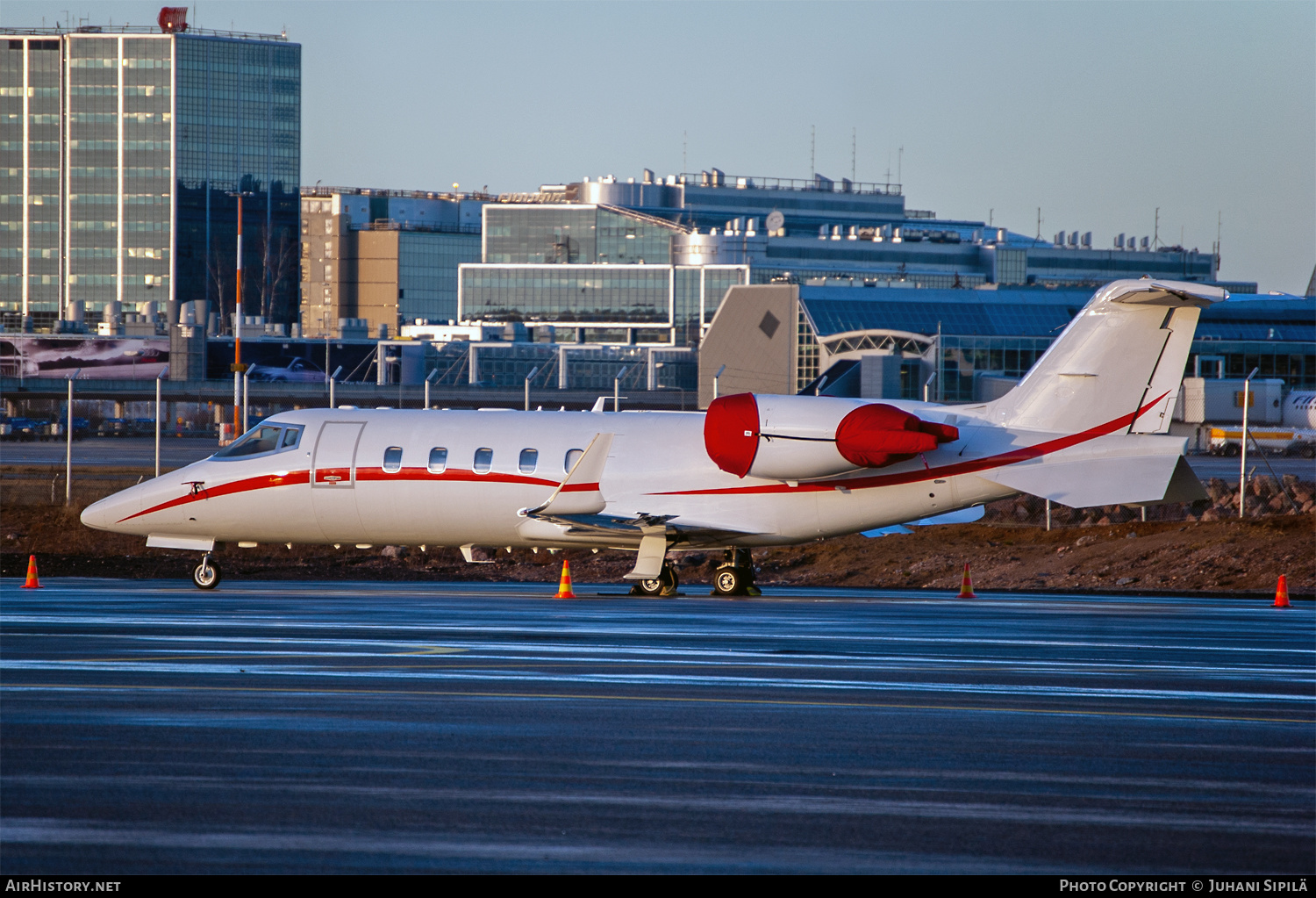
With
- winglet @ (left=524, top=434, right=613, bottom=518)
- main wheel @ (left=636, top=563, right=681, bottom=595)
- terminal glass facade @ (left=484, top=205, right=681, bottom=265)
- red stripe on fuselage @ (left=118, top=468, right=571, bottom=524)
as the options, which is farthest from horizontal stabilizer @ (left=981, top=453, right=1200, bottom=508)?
terminal glass facade @ (left=484, top=205, right=681, bottom=265)

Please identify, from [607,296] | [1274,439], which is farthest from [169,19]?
[1274,439]

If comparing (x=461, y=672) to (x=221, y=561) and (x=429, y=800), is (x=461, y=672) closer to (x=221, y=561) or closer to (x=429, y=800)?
(x=429, y=800)

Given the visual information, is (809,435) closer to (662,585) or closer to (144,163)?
(662,585)

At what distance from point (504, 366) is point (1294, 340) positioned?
50.3 metres

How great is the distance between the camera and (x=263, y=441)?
80.4 feet

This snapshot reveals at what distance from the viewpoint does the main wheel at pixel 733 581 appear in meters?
23.9

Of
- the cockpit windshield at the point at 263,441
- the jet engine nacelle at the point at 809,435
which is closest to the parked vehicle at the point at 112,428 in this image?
the cockpit windshield at the point at 263,441

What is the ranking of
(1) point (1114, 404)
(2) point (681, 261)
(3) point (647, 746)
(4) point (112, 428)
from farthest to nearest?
1. (2) point (681, 261)
2. (4) point (112, 428)
3. (1) point (1114, 404)
4. (3) point (647, 746)

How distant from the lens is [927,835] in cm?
865

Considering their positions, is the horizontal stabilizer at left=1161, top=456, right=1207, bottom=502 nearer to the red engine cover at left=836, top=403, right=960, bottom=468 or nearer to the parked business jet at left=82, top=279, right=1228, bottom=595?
the parked business jet at left=82, top=279, right=1228, bottom=595

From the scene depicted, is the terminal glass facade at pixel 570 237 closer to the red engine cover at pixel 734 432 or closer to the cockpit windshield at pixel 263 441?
the cockpit windshield at pixel 263 441

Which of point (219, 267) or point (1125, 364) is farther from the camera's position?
point (219, 267)

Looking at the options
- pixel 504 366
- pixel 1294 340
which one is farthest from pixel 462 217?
pixel 1294 340

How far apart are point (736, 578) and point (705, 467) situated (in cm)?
212
